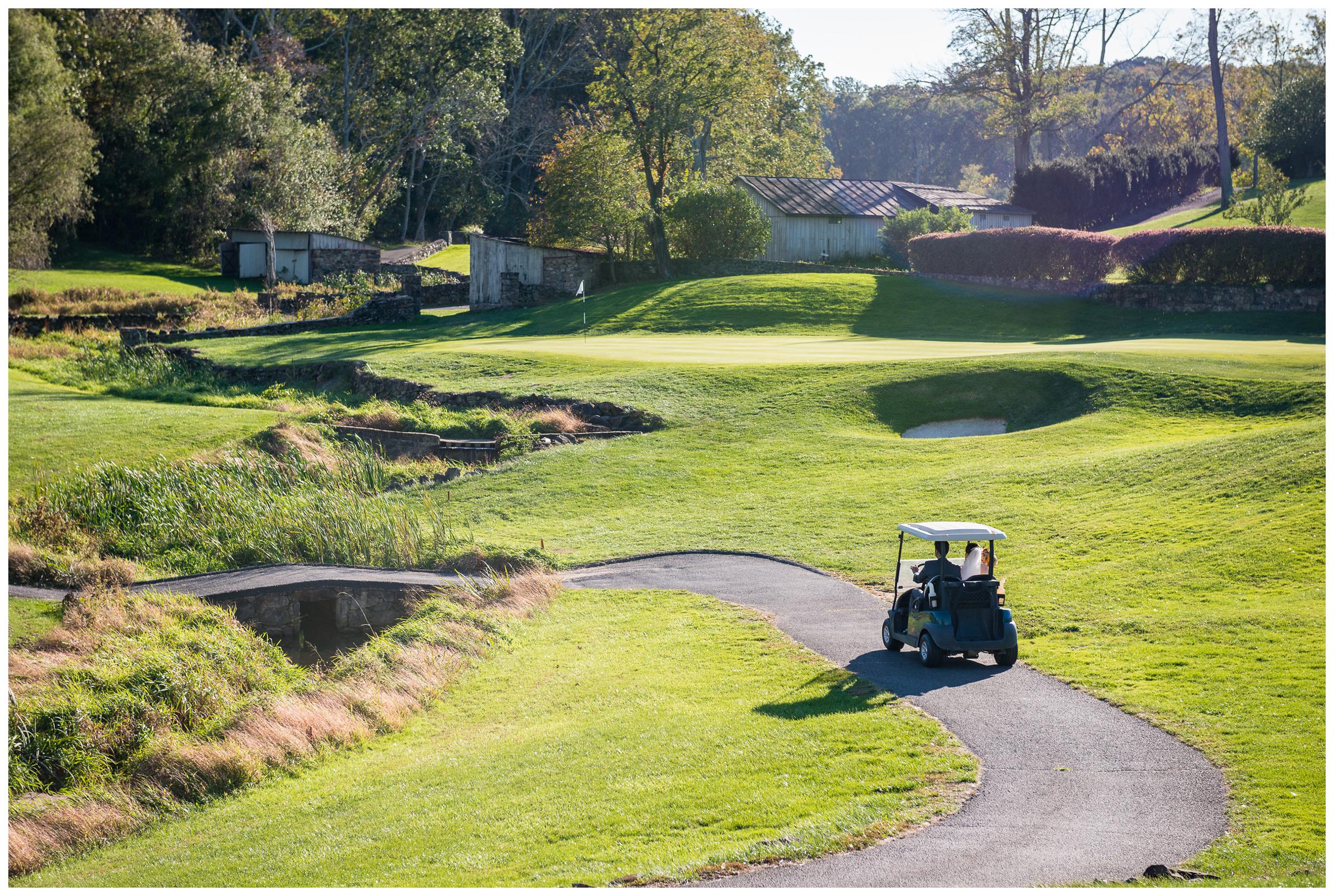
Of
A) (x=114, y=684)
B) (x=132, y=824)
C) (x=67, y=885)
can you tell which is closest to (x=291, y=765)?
(x=132, y=824)

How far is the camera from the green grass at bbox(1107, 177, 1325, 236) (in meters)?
57.4

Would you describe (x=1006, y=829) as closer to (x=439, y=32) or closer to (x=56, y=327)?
(x=56, y=327)

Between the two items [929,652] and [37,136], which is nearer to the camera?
[929,652]

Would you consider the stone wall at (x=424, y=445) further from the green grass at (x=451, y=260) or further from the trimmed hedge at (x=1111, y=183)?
the trimmed hedge at (x=1111, y=183)

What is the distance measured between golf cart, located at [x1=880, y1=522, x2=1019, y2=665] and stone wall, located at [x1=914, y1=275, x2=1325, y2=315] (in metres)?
30.6

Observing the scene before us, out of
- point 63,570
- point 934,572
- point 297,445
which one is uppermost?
point 297,445

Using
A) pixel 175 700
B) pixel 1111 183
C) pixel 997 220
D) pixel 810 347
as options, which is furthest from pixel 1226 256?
pixel 175 700

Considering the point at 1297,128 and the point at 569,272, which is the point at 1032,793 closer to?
the point at 569,272

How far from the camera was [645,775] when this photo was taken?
10492 millimetres

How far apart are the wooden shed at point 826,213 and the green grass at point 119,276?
27939 millimetres

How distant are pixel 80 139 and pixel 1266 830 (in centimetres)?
5873

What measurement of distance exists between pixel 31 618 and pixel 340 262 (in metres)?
49.4

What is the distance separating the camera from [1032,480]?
74.2 ft

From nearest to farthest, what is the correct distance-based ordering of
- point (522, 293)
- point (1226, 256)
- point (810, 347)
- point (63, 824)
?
point (63, 824)
point (810, 347)
point (1226, 256)
point (522, 293)
